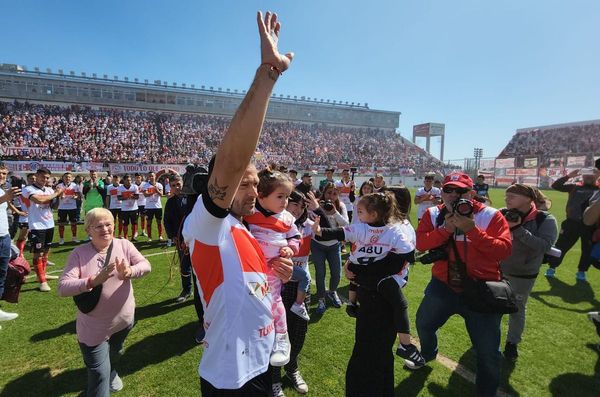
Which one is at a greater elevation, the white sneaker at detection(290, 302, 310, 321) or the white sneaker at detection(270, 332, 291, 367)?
the white sneaker at detection(270, 332, 291, 367)

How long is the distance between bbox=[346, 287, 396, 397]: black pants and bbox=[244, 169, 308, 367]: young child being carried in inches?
25.2

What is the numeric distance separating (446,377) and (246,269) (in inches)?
130

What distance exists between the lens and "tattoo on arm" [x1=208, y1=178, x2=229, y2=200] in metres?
1.32

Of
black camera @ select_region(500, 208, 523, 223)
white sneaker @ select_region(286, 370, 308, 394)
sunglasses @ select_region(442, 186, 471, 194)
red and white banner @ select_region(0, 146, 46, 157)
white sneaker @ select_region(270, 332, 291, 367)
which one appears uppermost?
red and white banner @ select_region(0, 146, 46, 157)

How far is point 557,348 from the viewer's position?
4344 millimetres

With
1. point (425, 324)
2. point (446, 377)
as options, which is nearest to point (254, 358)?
point (425, 324)

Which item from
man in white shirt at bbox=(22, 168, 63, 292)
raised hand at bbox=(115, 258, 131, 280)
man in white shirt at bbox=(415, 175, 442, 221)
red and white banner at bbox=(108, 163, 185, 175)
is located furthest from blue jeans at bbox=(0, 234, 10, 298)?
red and white banner at bbox=(108, 163, 185, 175)

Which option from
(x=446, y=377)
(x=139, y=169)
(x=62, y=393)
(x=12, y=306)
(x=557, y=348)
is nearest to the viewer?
(x=62, y=393)

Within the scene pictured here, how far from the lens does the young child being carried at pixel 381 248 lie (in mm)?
2855

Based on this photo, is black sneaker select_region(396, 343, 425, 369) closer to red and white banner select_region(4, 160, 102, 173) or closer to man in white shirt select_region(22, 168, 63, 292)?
man in white shirt select_region(22, 168, 63, 292)

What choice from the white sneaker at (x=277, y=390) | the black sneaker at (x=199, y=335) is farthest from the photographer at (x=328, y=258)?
the white sneaker at (x=277, y=390)

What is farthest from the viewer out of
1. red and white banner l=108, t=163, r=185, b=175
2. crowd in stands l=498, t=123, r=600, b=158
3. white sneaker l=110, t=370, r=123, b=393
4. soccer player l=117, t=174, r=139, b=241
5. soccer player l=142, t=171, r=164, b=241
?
crowd in stands l=498, t=123, r=600, b=158

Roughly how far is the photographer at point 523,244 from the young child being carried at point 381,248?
5.21 feet

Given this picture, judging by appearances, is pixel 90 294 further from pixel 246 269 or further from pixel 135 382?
pixel 246 269
